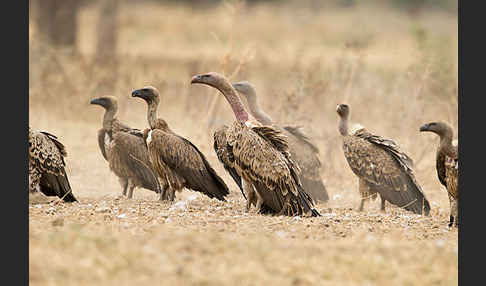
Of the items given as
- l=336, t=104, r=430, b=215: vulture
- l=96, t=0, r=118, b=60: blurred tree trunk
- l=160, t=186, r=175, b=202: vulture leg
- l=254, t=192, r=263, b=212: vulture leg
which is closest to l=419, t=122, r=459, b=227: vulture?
l=336, t=104, r=430, b=215: vulture

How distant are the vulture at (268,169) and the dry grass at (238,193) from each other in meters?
0.34

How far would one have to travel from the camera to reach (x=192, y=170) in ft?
31.1

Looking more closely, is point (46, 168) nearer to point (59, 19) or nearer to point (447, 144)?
point (447, 144)

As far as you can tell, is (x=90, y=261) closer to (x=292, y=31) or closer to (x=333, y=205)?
(x=333, y=205)

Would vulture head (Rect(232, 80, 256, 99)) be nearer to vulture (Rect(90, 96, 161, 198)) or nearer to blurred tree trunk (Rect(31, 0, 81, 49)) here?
vulture (Rect(90, 96, 161, 198))

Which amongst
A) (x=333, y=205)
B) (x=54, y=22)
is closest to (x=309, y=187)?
(x=333, y=205)

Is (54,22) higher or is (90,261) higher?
(54,22)

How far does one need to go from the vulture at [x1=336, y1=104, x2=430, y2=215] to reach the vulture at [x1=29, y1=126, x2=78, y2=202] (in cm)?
347

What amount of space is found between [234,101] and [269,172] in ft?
3.88

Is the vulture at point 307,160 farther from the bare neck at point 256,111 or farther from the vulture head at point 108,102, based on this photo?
the vulture head at point 108,102

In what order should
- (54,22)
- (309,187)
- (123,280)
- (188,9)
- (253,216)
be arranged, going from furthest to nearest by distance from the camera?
(188,9), (54,22), (309,187), (253,216), (123,280)

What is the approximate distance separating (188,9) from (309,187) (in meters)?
28.6

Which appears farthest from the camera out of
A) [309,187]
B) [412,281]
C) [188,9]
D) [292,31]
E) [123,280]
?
[188,9]

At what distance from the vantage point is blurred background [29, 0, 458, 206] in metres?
13.4
